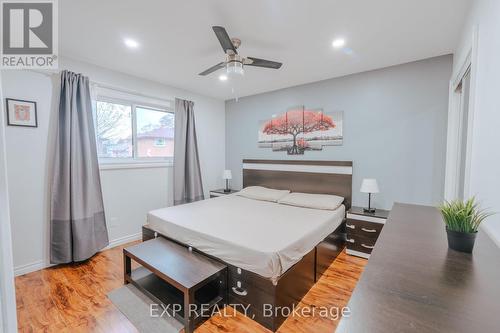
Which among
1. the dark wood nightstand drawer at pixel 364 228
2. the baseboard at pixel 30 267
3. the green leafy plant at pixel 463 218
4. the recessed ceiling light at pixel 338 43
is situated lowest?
the baseboard at pixel 30 267

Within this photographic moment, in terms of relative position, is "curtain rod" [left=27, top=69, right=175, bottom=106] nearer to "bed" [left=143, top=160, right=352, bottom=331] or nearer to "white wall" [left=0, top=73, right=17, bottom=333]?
"bed" [left=143, top=160, right=352, bottom=331]

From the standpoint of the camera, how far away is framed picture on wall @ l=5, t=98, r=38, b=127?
2.37 m

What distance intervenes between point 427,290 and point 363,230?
7.42 ft

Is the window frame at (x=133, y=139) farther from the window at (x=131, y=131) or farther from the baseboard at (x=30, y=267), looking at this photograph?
the baseboard at (x=30, y=267)

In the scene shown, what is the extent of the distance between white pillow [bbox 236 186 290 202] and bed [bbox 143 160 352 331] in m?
0.16

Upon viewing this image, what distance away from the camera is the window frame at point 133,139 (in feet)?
10.3

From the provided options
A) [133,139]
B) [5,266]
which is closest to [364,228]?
[5,266]

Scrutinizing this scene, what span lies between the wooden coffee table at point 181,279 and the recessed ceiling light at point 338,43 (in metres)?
2.48

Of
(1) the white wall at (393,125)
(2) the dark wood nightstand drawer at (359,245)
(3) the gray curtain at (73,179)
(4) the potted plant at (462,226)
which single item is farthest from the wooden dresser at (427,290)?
(3) the gray curtain at (73,179)

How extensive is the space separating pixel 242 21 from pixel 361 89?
209 centimetres

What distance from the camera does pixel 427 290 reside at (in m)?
0.80

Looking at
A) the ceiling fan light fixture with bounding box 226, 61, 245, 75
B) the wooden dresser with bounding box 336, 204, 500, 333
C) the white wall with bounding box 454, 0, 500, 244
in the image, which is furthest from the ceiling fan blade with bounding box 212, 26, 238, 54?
the wooden dresser with bounding box 336, 204, 500, 333

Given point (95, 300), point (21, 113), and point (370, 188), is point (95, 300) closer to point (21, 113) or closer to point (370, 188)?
point (21, 113)

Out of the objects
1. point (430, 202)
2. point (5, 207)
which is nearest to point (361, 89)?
point (430, 202)
